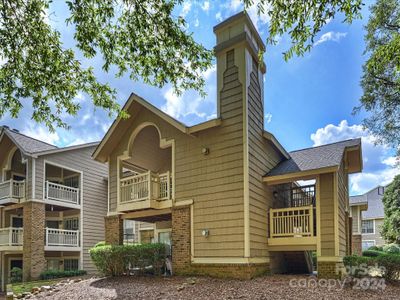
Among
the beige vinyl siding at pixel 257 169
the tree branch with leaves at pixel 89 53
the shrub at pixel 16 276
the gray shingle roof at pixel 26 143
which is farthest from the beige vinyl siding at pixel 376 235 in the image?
the tree branch with leaves at pixel 89 53

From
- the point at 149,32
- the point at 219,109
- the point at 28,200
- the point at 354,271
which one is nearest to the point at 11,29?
the point at 149,32

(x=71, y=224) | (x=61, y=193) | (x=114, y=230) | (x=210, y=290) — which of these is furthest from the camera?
(x=71, y=224)

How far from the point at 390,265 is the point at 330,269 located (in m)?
1.74

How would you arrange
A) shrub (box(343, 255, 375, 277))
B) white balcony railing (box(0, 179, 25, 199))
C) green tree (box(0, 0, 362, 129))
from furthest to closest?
white balcony railing (box(0, 179, 25, 199))
shrub (box(343, 255, 375, 277))
green tree (box(0, 0, 362, 129))

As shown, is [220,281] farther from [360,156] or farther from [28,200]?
[28,200]

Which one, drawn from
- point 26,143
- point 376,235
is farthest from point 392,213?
point 26,143

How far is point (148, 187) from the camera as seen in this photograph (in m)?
13.7

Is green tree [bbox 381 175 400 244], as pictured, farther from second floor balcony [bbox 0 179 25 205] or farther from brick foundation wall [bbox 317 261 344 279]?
second floor balcony [bbox 0 179 25 205]

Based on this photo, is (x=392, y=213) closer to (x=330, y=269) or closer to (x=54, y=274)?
(x=330, y=269)

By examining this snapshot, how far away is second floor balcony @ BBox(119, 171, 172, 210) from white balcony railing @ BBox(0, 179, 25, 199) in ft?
28.2

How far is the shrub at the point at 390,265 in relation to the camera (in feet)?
35.9

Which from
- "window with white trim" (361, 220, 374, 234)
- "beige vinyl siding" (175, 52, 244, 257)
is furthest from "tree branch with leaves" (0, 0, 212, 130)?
"window with white trim" (361, 220, 374, 234)

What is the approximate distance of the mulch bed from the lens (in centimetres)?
909

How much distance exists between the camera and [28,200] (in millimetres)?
19484
